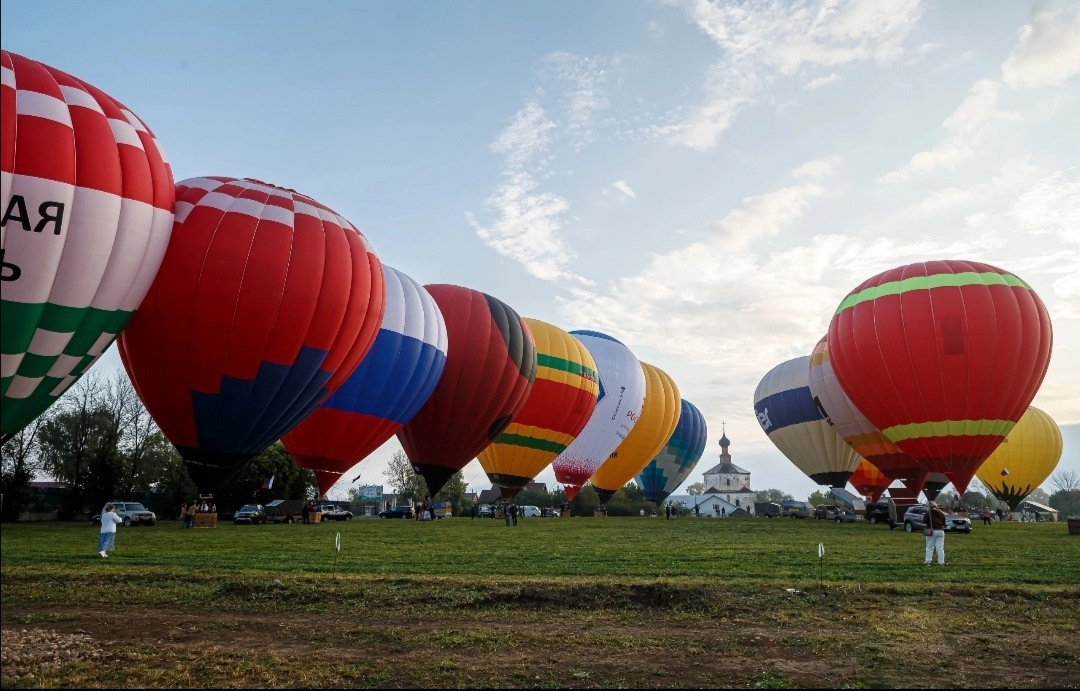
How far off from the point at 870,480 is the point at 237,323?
141ft

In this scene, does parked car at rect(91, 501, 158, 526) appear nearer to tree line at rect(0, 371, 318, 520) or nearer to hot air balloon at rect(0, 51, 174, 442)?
tree line at rect(0, 371, 318, 520)

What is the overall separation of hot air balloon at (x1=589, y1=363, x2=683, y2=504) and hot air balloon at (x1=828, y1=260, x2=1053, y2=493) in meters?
20.0

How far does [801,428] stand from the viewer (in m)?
45.6

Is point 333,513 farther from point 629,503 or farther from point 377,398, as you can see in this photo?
point 629,503

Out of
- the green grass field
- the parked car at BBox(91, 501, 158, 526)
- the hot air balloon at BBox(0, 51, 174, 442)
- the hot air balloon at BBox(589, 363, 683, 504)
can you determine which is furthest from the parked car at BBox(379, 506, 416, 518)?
the hot air balloon at BBox(0, 51, 174, 442)

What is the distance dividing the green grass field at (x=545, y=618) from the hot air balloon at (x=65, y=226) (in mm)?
3370

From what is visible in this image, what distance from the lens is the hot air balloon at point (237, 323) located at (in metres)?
15.5

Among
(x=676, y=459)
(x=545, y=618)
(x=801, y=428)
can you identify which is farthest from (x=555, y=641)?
(x=676, y=459)

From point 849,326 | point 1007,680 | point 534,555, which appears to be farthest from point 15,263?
point 849,326

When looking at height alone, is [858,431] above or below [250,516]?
above

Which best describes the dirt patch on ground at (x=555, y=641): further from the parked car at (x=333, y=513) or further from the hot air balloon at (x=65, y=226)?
the parked car at (x=333, y=513)

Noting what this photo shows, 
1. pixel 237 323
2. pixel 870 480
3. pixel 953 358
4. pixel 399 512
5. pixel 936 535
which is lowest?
pixel 399 512

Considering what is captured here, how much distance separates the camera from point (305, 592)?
10000mm

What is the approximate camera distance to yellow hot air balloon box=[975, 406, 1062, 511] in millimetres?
58125
